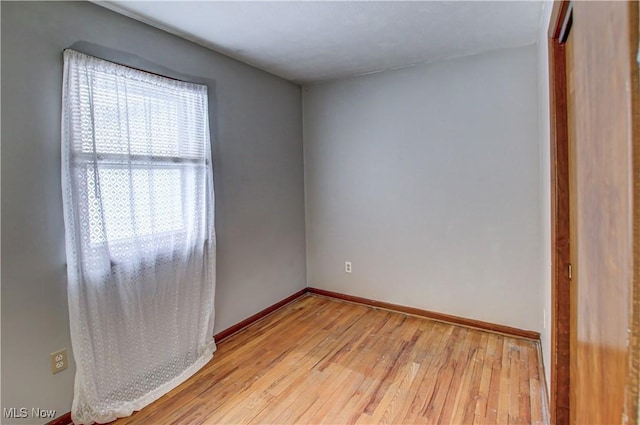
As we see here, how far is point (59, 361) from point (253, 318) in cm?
150

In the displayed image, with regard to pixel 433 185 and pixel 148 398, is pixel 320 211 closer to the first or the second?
pixel 433 185

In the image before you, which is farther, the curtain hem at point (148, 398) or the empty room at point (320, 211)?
the curtain hem at point (148, 398)

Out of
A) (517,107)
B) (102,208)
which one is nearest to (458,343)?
(517,107)

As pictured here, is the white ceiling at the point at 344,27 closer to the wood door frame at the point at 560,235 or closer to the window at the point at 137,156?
the window at the point at 137,156

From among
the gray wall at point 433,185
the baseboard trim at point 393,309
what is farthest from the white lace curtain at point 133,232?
the gray wall at point 433,185

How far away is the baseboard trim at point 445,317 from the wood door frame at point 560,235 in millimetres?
1212

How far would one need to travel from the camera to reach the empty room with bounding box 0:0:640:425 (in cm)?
132

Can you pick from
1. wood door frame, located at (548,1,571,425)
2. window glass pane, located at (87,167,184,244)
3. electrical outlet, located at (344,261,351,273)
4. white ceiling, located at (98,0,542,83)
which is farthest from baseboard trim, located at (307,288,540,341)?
white ceiling, located at (98,0,542,83)

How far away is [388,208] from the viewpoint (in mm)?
3131

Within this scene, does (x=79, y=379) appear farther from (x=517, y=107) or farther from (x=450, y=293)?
(x=517, y=107)

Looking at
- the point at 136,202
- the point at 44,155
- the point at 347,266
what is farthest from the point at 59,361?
the point at 347,266

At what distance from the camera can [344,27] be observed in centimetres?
215

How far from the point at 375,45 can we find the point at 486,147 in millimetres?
1206

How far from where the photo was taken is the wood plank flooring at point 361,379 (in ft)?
5.95
